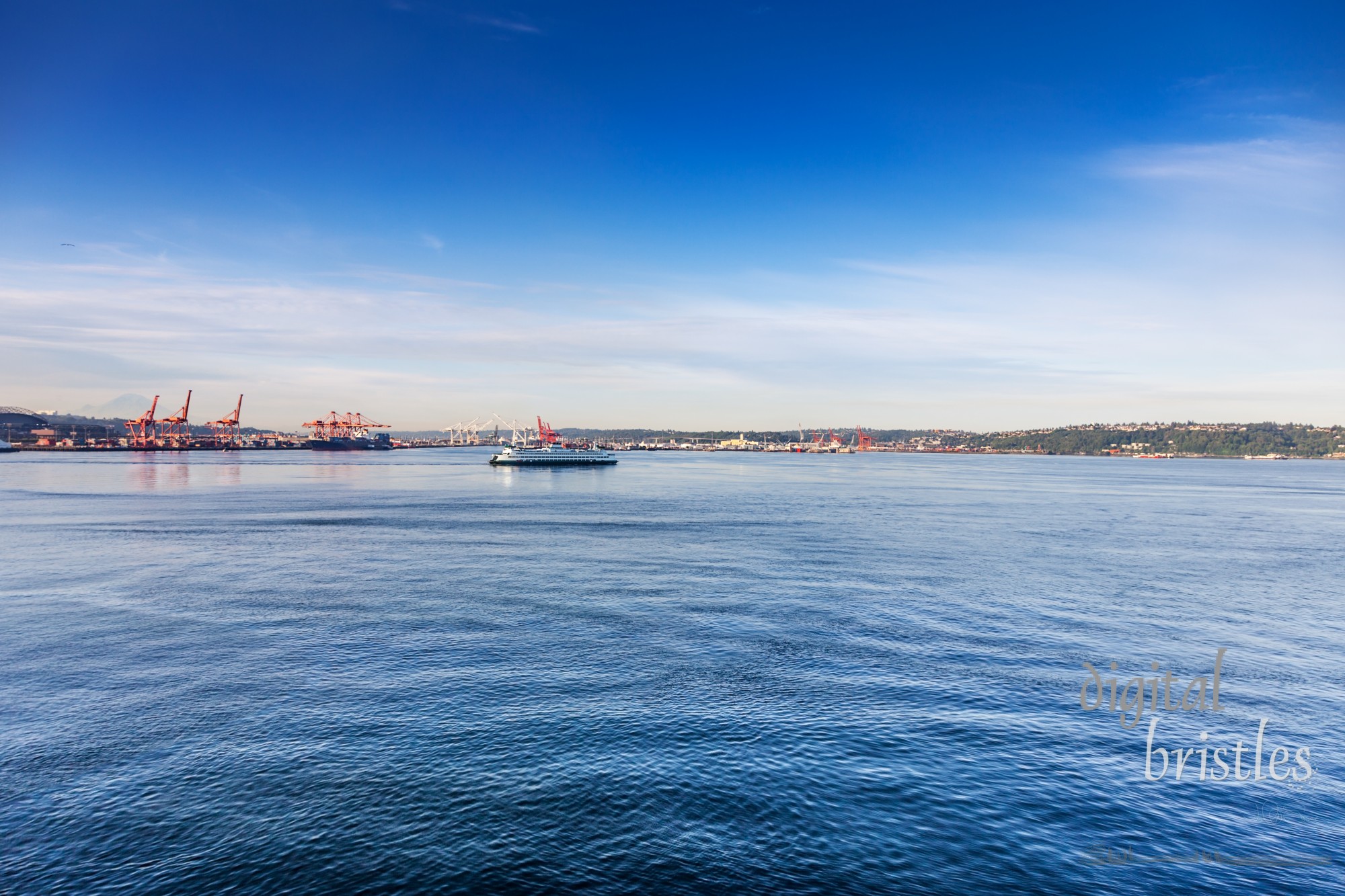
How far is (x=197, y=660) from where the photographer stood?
66.9 ft

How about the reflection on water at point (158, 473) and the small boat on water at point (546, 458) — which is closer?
the reflection on water at point (158, 473)

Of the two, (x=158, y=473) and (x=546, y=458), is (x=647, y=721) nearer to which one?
(x=158, y=473)

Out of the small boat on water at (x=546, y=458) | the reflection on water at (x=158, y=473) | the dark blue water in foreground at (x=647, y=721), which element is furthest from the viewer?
the small boat on water at (x=546, y=458)

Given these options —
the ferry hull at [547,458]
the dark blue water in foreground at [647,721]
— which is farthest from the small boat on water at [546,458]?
the dark blue water in foreground at [647,721]

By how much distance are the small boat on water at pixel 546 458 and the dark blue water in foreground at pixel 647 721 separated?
109m

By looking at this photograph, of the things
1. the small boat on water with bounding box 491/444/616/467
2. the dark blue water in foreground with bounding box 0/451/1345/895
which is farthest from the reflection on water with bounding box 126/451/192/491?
the dark blue water in foreground with bounding box 0/451/1345/895

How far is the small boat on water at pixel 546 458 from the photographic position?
489 ft

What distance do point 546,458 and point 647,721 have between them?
138m

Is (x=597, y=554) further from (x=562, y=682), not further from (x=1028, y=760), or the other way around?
(x=1028, y=760)

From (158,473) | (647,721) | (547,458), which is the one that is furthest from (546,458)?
(647,721)

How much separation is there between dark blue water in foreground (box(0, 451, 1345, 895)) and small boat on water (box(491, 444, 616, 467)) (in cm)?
10943

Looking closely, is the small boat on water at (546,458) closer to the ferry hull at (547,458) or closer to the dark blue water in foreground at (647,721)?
the ferry hull at (547,458)

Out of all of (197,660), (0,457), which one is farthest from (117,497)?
(0,457)

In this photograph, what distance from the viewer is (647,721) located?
1664 centimetres
